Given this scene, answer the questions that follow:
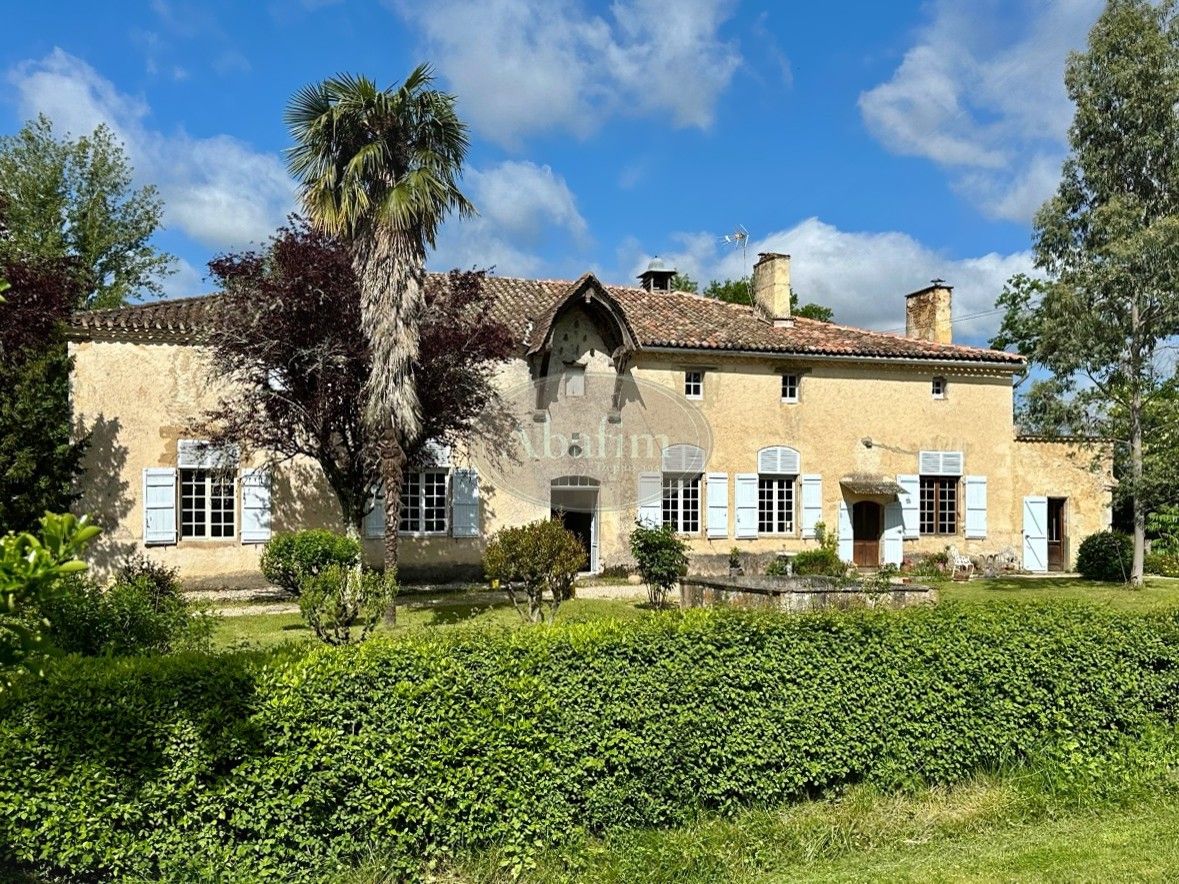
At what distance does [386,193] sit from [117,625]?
28.0ft

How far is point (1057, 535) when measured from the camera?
25.9 meters

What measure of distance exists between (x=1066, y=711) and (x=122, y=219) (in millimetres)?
33486

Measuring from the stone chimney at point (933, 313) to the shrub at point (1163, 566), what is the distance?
306 inches

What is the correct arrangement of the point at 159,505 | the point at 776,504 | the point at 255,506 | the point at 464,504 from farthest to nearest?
the point at 776,504 < the point at 464,504 < the point at 255,506 < the point at 159,505

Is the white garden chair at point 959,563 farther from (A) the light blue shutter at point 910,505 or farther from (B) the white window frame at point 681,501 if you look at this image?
(B) the white window frame at point 681,501

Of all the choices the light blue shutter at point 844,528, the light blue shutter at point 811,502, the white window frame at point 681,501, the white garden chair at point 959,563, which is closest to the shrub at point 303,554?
→ the white window frame at point 681,501

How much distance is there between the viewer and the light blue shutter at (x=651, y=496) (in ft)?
72.4

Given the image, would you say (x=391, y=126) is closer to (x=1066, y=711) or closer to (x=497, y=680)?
(x=497, y=680)

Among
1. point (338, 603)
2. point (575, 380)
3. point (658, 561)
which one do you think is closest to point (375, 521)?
point (575, 380)

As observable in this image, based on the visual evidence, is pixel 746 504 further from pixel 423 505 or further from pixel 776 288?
pixel 423 505

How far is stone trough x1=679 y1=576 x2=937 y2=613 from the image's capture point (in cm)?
1282

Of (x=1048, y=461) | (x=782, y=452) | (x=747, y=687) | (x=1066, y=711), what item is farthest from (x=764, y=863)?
(x=1048, y=461)

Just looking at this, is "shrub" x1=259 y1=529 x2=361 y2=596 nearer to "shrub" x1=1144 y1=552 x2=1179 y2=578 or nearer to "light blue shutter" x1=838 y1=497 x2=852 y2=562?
"light blue shutter" x1=838 y1=497 x2=852 y2=562

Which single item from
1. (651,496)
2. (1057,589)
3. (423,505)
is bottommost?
(1057,589)
